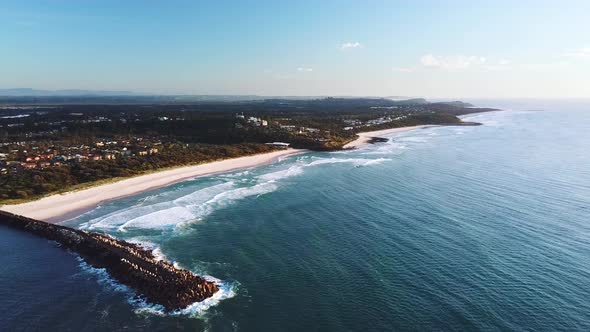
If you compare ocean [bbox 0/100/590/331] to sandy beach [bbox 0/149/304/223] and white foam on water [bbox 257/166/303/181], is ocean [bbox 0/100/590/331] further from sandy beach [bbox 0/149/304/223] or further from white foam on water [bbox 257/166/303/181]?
white foam on water [bbox 257/166/303/181]

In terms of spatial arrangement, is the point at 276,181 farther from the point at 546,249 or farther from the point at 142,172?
the point at 546,249

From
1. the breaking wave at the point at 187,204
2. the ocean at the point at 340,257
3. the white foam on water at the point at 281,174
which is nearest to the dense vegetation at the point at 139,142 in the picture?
the ocean at the point at 340,257

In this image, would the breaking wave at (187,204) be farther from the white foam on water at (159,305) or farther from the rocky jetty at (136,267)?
the white foam on water at (159,305)

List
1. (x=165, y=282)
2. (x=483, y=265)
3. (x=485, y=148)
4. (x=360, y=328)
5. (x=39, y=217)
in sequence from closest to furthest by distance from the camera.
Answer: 1. (x=360, y=328)
2. (x=165, y=282)
3. (x=483, y=265)
4. (x=39, y=217)
5. (x=485, y=148)

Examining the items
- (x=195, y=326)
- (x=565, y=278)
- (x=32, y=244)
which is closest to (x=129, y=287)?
(x=195, y=326)

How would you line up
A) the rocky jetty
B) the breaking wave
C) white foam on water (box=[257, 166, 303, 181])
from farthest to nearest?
white foam on water (box=[257, 166, 303, 181]), the breaking wave, the rocky jetty

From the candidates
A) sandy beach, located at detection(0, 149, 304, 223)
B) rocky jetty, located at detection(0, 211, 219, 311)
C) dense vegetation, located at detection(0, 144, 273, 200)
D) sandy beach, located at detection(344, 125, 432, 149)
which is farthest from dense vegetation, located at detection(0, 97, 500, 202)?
rocky jetty, located at detection(0, 211, 219, 311)

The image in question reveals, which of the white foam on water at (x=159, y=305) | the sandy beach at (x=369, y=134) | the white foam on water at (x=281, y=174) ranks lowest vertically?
the white foam on water at (x=159, y=305)
